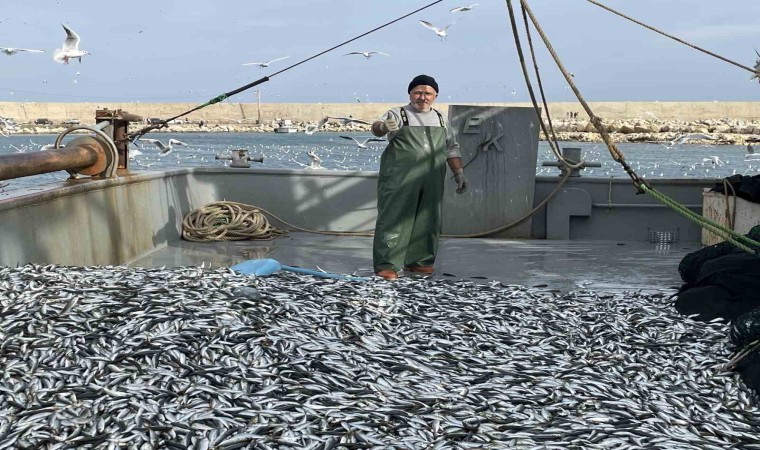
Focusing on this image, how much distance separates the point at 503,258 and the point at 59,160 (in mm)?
5065

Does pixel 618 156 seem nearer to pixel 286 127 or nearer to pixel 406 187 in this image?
pixel 406 187

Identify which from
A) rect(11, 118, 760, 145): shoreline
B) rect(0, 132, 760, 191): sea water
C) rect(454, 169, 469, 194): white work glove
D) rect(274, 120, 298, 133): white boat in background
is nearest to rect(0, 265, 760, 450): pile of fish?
rect(454, 169, 469, 194): white work glove

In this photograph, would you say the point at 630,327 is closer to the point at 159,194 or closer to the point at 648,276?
the point at 648,276

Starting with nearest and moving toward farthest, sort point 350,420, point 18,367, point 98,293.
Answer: point 350,420 → point 18,367 → point 98,293

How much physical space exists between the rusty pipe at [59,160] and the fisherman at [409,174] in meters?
3.16

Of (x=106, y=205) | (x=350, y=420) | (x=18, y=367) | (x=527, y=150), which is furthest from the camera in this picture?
(x=527, y=150)

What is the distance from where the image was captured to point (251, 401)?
4.77 meters

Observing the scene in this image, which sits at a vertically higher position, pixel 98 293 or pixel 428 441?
pixel 98 293

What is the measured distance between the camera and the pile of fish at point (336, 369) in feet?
14.8

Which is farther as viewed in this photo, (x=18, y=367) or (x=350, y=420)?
(x=18, y=367)

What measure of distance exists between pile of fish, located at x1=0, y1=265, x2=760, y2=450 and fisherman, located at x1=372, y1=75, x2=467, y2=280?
3.90ft

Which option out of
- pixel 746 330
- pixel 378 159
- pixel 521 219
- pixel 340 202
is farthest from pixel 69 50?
pixel 378 159

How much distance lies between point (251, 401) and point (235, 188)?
7820mm

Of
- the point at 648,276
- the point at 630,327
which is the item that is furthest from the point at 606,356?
the point at 648,276
